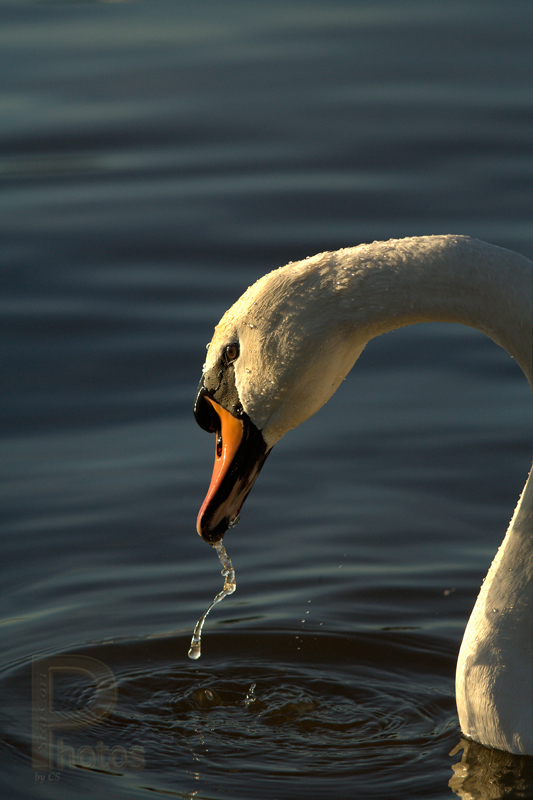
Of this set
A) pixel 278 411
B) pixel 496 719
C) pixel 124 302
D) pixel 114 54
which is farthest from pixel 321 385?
pixel 114 54

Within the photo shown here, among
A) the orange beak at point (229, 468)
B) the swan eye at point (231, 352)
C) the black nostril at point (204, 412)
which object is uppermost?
the swan eye at point (231, 352)

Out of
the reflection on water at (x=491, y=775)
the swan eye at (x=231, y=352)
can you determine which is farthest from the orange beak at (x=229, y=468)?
the reflection on water at (x=491, y=775)

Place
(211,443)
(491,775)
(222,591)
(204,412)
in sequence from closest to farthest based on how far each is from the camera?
(491,775) → (204,412) → (222,591) → (211,443)

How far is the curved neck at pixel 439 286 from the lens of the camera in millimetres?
3871

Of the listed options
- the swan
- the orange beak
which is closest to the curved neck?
the swan

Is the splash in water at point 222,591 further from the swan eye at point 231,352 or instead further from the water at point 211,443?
the swan eye at point 231,352

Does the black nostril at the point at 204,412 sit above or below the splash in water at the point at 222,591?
above

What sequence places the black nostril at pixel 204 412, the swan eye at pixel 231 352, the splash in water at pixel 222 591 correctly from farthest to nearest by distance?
the splash in water at pixel 222 591
the black nostril at pixel 204 412
the swan eye at pixel 231 352

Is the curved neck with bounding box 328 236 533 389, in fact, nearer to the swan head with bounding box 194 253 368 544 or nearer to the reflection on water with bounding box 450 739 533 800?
the swan head with bounding box 194 253 368 544

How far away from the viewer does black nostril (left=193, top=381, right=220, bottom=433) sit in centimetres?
438

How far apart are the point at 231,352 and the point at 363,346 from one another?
1.43 ft

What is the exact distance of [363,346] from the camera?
4121 millimetres

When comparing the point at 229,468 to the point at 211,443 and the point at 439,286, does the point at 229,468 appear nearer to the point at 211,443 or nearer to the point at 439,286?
the point at 439,286

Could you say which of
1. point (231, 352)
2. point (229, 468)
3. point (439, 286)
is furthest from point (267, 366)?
point (439, 286)
